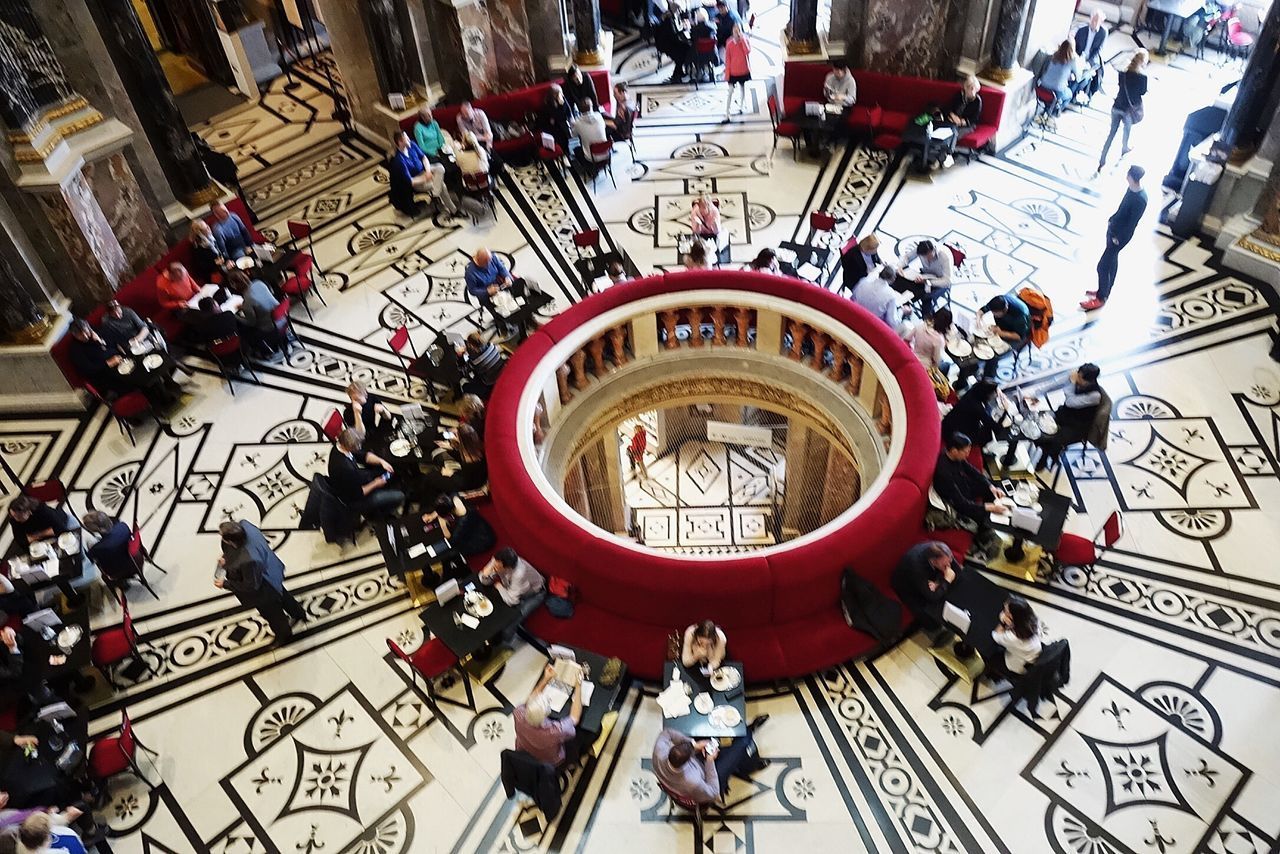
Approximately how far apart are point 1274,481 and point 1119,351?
186cm

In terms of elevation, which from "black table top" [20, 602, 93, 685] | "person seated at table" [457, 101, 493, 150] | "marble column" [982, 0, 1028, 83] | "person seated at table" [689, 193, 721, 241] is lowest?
"black table top" [20, 602, 93, 685]

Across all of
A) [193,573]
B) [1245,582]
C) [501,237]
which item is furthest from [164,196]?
[1245,582]

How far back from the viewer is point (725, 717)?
6738 millimetres

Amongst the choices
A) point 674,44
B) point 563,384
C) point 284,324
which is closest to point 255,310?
point 284,324

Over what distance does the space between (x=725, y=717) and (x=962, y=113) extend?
8.21 meters

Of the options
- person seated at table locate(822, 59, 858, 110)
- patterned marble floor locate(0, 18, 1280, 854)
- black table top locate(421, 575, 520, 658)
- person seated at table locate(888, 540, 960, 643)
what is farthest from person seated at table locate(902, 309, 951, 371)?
black table top locate(421, 575, 520, 658)

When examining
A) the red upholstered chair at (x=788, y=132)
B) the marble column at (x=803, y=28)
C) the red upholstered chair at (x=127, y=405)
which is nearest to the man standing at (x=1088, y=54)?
the marble column at (x=803, y=28)

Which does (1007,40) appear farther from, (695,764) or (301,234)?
(695,764)

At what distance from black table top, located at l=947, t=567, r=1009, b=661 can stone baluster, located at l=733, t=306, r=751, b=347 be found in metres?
3.45

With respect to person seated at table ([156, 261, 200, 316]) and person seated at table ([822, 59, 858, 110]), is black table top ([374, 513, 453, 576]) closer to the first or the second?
person seated at table ([156, 261, 200, 316])

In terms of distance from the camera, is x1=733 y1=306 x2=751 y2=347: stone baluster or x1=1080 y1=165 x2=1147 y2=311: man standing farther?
x1=733 y1=306 x2=751 y2=347: stone baluster

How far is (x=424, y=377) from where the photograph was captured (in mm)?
9453

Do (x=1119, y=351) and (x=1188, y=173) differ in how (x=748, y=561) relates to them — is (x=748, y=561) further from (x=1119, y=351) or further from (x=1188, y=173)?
(x=1188, y=173)

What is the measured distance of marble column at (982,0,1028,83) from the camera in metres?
11.2
